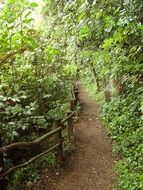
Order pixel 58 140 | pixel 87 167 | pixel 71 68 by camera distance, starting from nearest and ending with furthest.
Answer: pixel 58 140 < pixel 87 167 < pixel 71 68

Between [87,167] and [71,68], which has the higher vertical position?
[71,68]

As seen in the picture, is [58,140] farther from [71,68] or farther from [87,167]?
[71,68]

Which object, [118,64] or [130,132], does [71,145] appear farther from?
[118,64]

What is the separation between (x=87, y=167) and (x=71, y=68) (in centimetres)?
504

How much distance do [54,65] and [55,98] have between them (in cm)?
162

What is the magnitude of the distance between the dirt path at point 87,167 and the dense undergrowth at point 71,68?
1.03ft

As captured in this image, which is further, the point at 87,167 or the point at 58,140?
the point at 87,167

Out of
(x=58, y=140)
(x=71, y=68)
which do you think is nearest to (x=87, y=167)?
(x=58, y=140)

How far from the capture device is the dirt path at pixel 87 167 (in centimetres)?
632

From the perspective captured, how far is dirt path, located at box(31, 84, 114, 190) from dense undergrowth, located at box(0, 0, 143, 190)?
315mm

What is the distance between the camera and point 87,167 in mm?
7043

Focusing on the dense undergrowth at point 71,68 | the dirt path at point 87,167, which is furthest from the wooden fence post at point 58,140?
the dense undergrowth at point 71,68

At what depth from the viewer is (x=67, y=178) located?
6512 millimetres

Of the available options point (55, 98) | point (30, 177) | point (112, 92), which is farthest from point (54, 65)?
point (30, 177)
